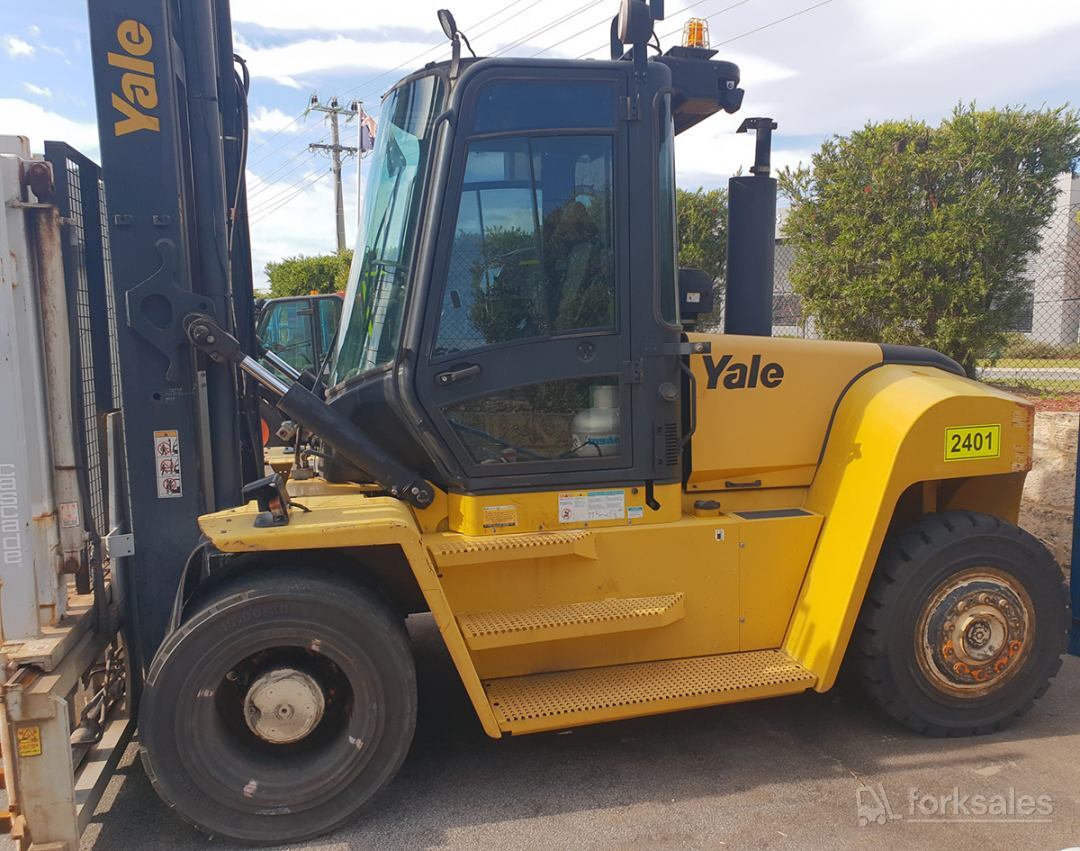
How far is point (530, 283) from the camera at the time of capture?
3.22 m

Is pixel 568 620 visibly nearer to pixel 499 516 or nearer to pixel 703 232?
pixel 499 516

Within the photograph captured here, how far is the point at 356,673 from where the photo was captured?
9.67 feet

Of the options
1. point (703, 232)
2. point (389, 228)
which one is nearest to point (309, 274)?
point (703, 232)

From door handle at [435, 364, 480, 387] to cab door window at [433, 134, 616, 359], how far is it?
71 mm

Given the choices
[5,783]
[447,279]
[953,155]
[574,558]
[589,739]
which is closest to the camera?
[5,783]

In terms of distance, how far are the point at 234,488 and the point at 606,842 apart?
2.05m

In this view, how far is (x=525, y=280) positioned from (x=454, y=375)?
1.56 feet

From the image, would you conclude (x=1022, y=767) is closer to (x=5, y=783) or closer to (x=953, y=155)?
(x=5, y=783)

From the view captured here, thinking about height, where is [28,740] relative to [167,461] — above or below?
below

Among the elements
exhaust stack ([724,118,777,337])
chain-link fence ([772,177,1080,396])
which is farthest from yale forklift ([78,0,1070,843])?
chain-link fence ([772,177,1080,396])

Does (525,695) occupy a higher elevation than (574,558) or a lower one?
Result: lower

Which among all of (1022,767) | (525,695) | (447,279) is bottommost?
(1022,767)

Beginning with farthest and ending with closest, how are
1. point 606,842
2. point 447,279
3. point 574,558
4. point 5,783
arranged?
point 574,558 < point 447,279 < point 606,842 < point 5,783

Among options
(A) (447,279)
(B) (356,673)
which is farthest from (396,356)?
(B) (356,673)
